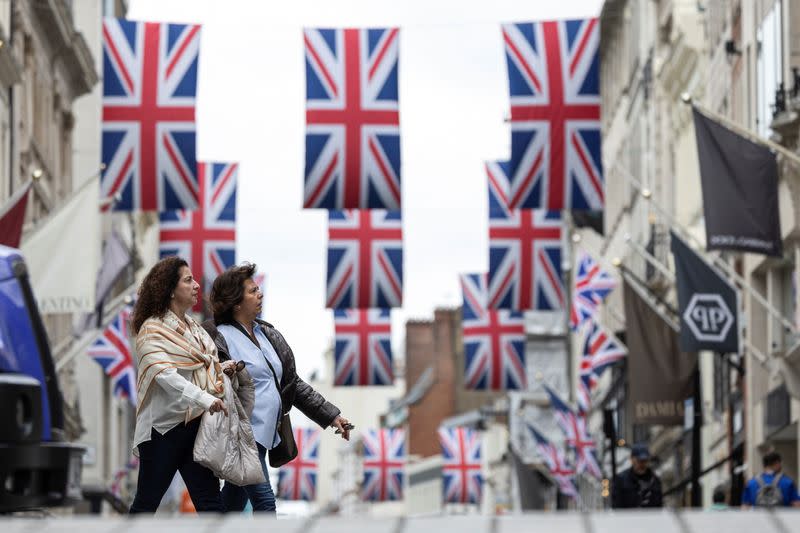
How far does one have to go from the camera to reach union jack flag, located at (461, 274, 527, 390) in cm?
4928

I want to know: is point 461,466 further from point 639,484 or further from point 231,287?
point 231,287

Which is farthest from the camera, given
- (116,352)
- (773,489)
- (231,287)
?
(116,352)

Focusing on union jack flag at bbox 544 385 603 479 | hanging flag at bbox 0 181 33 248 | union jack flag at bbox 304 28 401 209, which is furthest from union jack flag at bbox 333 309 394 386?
hanging flag at bbox 0 181 33 248

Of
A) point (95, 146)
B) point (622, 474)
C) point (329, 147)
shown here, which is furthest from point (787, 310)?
point (95, 146)

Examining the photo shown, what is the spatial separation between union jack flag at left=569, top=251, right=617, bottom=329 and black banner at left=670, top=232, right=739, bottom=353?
9925 millimetres

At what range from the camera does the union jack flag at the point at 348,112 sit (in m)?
30.2

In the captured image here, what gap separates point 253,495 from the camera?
36.7 feet

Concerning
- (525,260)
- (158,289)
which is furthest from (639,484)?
(525,260)

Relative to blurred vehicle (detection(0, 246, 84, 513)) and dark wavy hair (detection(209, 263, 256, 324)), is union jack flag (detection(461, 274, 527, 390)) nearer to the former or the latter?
dark wavy hair (detection(209, 263, 256, 324))

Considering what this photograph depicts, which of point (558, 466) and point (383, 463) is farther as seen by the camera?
point (383, 463)

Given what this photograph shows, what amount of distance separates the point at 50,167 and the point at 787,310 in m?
20.1

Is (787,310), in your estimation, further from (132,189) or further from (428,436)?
(428,436)

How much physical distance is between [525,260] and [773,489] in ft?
71.0

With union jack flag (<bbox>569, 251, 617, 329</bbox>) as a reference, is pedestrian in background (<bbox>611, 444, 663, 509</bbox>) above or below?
below
